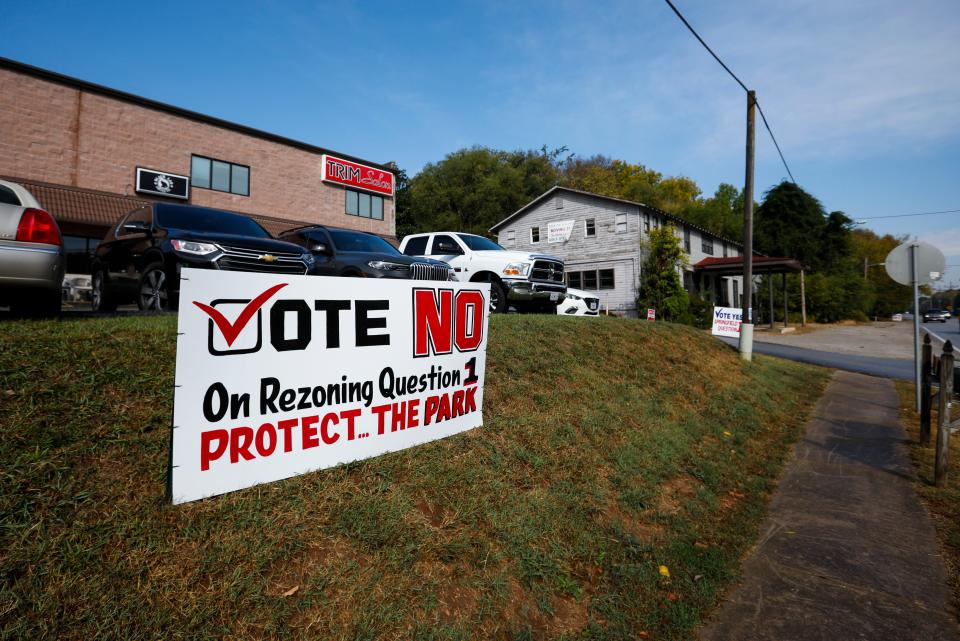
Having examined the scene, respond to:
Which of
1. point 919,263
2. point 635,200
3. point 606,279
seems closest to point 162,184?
point 606,279

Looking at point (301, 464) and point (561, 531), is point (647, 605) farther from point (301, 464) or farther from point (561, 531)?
point (301, 464)

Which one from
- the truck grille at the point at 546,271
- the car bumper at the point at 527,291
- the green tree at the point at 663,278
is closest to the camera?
the car bumper at the point at 527,291

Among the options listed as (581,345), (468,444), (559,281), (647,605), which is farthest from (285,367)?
(559,281)

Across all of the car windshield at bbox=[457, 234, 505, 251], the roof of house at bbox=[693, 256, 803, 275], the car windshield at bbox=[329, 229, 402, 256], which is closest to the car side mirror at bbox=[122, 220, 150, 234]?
the car windshield at bbox=[329, 229, 402, 256]

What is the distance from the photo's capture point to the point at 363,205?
102 ft

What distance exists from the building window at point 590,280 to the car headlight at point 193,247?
2709 cm

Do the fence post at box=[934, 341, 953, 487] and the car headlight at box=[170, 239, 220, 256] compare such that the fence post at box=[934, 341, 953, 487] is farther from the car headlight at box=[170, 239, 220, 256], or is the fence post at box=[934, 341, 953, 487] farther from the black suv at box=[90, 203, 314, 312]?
the car headlight at box=[170, 239, 220, 256]

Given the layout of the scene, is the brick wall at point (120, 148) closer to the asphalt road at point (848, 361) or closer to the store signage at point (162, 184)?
the store signage at point (162, 184)

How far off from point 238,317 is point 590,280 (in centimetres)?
3016

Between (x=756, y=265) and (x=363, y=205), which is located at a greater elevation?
(x=363, y=205)

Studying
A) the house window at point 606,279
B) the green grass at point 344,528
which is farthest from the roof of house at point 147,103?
the green grass at point 344,528

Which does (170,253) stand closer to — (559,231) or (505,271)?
(505,271)

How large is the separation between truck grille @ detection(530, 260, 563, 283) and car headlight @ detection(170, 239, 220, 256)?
20.0 feet

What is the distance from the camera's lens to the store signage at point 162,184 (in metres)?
21.6
